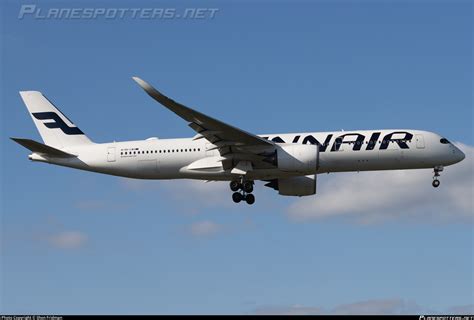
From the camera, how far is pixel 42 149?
43.8 m

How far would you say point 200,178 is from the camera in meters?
43.3

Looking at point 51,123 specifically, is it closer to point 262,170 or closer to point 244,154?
point 244,154

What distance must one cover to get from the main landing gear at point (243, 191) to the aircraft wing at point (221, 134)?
2.08 meters

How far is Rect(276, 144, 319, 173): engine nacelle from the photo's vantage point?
4069 centimetres

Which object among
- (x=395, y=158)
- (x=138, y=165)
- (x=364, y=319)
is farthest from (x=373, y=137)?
(x=364, y=319)

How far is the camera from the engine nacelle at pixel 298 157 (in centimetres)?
4069

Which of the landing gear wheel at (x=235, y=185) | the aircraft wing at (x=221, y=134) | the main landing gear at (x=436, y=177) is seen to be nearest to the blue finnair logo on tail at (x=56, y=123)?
the aircraft wing at (x=221, y=134)

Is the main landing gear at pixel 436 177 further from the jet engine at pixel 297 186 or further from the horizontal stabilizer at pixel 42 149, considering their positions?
the horizontal stabilizer at pixel 42 149

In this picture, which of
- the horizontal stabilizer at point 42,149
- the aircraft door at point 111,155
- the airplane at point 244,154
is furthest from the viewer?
the aircraft door at point 111,155

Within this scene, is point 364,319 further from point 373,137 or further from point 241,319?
point 373,137

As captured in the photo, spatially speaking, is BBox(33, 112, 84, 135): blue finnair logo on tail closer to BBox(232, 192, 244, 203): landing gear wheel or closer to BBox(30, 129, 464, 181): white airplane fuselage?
BBox(30, 129, 464, 181): white airplane fuselage

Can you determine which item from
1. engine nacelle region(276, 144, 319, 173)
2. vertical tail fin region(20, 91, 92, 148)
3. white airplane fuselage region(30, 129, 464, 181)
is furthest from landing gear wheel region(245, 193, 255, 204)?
vertical tail fin region(20, 91, 92, 148)

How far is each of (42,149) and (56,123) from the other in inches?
137

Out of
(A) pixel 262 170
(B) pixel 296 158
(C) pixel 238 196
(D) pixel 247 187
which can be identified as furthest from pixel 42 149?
(B) pixel 296 158
